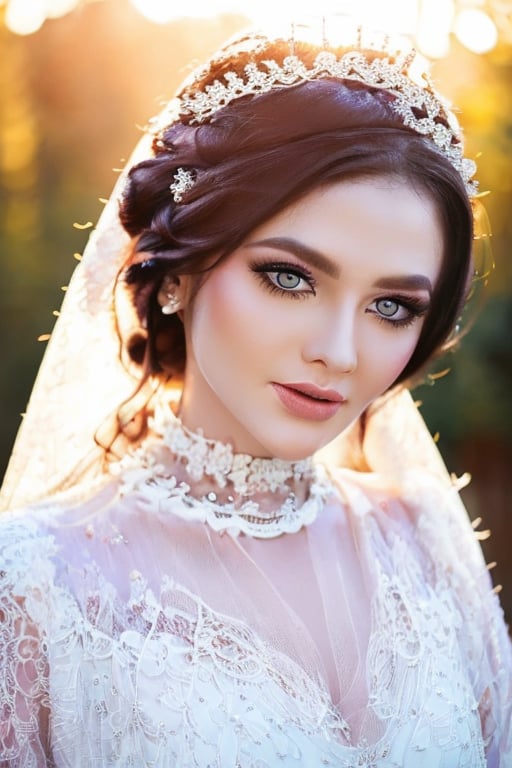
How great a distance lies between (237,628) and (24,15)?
4.16 meters

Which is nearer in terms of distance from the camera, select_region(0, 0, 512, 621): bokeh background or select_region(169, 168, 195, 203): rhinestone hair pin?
select_region(169, 168, 195, 203): rhinestone hair pin

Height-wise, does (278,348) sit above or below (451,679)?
above

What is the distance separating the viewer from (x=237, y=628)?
6.44ft

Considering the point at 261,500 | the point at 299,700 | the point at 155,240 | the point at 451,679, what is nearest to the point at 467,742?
the point at 451,679

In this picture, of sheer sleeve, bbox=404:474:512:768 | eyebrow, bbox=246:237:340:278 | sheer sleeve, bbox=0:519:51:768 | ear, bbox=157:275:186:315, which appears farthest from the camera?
sheer sleeve, bbox=404:474:512:768

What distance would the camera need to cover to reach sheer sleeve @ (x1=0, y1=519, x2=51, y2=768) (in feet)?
5.78

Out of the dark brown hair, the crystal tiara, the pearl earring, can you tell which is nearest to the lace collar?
the pearl earring

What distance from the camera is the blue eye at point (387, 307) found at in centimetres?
199

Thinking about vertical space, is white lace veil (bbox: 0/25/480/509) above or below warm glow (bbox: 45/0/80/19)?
below

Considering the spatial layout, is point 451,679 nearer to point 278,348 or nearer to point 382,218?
point 278,348

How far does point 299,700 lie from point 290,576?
31 cm

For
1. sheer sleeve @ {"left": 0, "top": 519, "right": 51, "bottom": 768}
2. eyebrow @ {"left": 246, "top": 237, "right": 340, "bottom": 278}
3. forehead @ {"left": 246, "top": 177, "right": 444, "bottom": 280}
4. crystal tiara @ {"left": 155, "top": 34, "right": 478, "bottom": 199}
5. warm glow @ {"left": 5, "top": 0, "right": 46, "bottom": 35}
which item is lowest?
sheer sleeve @ {"left": 0, "top": 519, "right": 51, "bottom": 768}

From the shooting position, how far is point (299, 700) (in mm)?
1902

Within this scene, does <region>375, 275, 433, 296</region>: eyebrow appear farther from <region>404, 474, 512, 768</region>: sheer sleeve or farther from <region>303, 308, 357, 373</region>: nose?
<region>404, 474, 512, 768</region>: sheer sleeve
